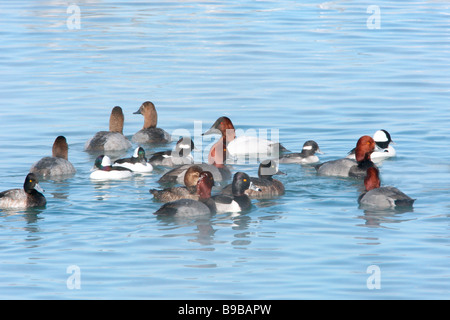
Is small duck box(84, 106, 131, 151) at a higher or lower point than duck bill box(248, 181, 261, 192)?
higher

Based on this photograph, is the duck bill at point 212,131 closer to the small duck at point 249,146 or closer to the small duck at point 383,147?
the small duck at point 249,146

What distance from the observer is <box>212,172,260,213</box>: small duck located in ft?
46.4

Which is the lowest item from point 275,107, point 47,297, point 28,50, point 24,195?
point 47,297

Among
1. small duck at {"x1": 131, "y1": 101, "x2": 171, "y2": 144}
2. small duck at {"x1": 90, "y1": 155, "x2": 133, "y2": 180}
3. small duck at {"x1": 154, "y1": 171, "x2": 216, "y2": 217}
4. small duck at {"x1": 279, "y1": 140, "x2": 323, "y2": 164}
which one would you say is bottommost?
small duck at {"x1": 154, "y1": 171, "x2": 216, "y2": 217}

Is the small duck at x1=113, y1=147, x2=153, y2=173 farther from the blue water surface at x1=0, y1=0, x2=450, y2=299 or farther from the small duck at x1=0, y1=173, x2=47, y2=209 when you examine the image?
the small duck at x1=0, y1=173, x2=47, y2=209

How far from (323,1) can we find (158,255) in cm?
3315

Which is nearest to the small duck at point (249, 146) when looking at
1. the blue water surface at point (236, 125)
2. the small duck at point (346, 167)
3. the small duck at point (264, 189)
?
the blue water surface at point (236, 125)

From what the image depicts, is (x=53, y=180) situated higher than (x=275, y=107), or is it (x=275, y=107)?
(x=275, y=107)

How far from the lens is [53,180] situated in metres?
16.2

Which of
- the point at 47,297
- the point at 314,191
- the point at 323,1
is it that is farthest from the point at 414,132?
the point at 323,1

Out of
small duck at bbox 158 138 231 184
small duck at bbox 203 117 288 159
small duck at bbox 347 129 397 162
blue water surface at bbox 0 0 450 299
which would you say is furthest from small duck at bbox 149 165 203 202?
small duck at bbox 347 129 397 162

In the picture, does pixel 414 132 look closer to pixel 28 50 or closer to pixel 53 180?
pixel 53 180

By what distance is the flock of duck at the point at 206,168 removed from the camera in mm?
14141

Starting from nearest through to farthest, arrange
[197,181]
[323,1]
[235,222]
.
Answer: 1. [235,222]
2. [197,181]
3. [323,1]
